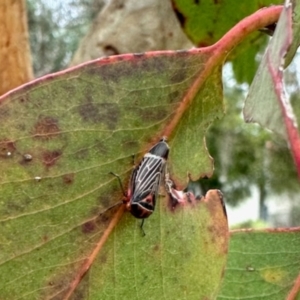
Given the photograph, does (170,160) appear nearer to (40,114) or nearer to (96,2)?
(40,114)

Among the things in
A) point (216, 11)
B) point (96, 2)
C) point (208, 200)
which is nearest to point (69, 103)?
point (208, 200)

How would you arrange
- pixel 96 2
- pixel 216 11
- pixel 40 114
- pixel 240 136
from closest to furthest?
pixel 40 114
pixel 216 11
pixel 96 2
pixel 240 136

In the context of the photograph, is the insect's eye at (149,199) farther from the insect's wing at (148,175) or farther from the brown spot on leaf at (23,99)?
the brown spot on leaf at (23,99)

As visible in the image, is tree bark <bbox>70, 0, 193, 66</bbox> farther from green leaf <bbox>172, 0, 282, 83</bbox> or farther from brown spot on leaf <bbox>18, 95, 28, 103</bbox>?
brown spot on leaf <bbox>18, 95, 28, 103</bbox>

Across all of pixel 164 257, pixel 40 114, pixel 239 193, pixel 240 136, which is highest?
pixel 40 114

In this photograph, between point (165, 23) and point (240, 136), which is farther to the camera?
point (240, 136)

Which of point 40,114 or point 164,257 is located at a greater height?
point 40,114

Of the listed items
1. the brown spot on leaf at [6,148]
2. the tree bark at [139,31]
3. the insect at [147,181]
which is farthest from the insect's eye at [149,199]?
the tree bark at [139,31]

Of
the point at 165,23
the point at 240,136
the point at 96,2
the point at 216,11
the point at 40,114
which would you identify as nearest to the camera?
the point at 40,114
